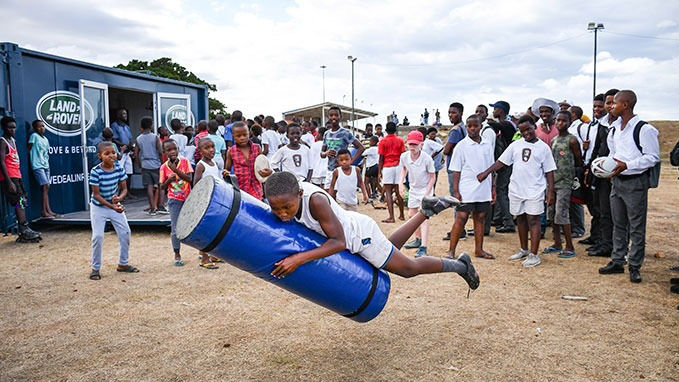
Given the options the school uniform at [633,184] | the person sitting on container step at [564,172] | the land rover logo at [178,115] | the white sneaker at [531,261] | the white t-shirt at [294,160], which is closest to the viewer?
the school uniform at [633,184]

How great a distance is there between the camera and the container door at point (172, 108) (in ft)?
37.7

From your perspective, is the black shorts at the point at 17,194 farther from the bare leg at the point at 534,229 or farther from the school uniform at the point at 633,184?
the school uniform at the point at 633,184

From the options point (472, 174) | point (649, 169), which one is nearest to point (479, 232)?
point (472, 174)

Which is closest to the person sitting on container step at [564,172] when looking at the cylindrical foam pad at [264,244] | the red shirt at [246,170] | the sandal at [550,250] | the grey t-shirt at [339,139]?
the sandal at [550,250]

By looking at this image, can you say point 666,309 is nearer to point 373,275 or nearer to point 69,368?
point 373,275

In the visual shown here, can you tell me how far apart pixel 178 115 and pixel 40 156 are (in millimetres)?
4170

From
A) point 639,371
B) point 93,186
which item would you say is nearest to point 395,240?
point 639,371

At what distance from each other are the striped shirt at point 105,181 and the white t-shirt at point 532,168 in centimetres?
515

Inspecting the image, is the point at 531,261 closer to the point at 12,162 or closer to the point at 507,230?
the point at 507,230

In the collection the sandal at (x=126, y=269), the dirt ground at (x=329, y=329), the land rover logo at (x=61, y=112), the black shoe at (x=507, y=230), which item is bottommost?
the dirt ground at (x=329, y=329)

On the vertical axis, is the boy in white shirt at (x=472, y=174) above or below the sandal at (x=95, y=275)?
above

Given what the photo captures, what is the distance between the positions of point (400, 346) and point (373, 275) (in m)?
0.81

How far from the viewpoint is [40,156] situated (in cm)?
838

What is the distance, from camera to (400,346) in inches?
151
